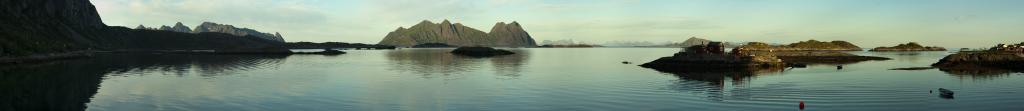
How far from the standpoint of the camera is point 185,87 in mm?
56719

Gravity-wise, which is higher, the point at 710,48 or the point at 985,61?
the point at 710,48

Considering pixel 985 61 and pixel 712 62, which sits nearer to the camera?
pixel 712 62

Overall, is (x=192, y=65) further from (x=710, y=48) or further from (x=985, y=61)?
(x=985, y=61)

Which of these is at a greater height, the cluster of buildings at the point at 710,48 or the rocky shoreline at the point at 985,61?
the cluster of buildings at the point at 710,48

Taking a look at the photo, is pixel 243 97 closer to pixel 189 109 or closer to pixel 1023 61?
pixel 189 109

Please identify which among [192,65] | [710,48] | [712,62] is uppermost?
[710,48]

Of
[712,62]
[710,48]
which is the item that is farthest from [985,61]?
[712,62]

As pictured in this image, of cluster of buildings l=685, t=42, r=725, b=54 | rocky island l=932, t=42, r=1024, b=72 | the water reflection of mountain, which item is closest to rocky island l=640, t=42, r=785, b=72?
cluster of buildings l=685, t=42, r=725, b=54

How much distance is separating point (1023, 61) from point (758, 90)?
59.8 meters

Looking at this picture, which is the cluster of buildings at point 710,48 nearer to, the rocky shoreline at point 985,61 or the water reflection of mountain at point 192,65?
the rocky shoreline at point 985,61

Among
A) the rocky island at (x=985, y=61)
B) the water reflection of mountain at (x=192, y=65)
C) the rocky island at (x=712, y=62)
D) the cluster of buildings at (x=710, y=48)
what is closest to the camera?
the water reflection of mountain at (x=192, y=65)

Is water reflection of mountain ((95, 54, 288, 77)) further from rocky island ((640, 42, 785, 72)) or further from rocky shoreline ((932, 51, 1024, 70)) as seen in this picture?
rocky shoreline ((932, 51, 1024, 70))

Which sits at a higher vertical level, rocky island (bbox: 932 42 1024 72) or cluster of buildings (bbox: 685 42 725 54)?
cluster of buildings (bbox: 685 42 725 54)

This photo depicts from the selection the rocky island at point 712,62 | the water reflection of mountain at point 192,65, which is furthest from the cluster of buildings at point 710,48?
the water reflection of mountain at point 192,65
